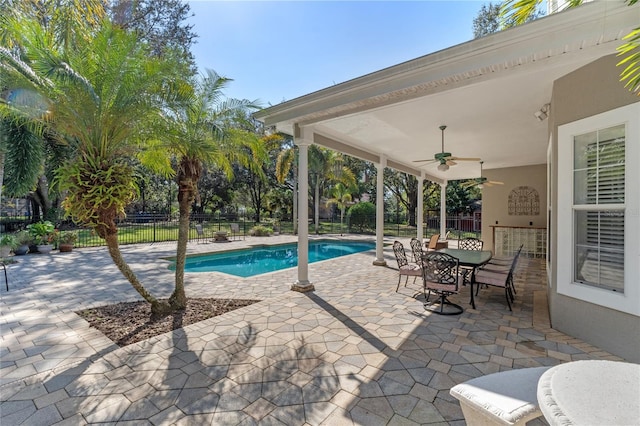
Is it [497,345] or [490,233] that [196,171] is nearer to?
[497,345]

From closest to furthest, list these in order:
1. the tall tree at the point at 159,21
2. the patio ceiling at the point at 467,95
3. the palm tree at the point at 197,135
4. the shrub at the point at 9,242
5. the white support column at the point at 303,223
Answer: the patio ceiling at the point at 467,95, the palm tree at the point at 197,135, the white support column at the point at 303,223, the shrub at the point at 9,242, the tall tree at the point at 159,21

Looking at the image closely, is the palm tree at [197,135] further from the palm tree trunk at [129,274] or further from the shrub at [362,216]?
the shrub at [362,216]

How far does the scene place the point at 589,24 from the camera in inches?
113

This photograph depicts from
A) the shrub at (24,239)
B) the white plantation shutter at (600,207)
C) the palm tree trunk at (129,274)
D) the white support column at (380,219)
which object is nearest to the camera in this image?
the white plantation shutter at (600,207)

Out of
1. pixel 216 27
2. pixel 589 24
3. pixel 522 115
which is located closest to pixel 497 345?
pixel 589 24

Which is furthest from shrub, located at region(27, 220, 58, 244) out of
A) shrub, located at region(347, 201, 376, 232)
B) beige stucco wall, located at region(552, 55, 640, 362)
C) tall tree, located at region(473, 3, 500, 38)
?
tall tree, located at region(473, 3, 500, 38)

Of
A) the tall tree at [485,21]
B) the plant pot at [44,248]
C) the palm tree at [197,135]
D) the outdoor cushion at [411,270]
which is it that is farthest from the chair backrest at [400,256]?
the tall tree at [485,21]

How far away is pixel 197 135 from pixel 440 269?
4.47 m

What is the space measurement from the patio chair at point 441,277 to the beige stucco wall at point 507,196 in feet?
28.0

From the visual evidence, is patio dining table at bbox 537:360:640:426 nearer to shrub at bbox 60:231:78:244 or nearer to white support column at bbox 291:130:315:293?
white support column at bbox 291:130:315:293

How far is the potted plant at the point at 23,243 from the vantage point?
9.90 metres

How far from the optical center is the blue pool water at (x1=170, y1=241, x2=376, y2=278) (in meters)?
10.0

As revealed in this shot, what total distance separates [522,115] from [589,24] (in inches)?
109

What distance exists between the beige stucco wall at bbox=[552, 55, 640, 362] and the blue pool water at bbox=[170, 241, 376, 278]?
24.6ft
